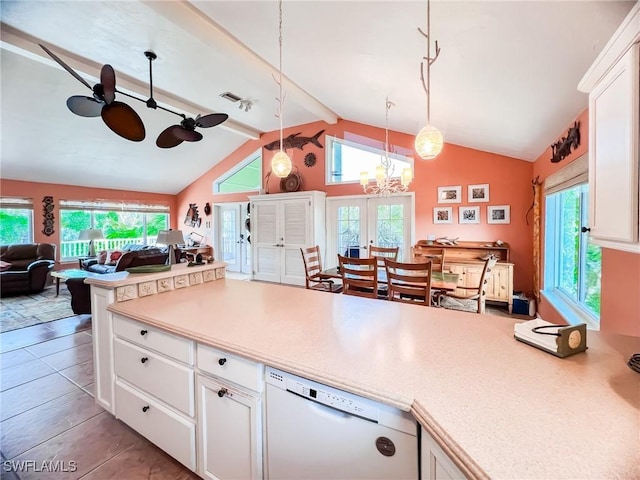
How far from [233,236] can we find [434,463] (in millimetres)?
7236

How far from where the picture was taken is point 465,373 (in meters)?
0.94

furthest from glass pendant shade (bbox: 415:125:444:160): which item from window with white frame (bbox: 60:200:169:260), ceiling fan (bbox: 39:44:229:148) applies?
window with white frame (bbox: 60:200:169:260)

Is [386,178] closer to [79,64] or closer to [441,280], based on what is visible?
[441,280]

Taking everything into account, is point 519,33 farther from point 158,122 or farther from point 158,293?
point 158,122

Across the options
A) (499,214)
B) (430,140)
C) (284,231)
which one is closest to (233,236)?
(284,231)

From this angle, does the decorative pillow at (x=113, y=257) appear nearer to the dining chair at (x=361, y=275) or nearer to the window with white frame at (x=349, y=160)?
the window with white frame at (x=349, y=160)

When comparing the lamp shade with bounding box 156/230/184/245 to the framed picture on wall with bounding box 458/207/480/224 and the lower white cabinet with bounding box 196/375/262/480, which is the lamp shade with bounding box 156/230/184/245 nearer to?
the lower white cabinet with bounding box 196/375/262/480

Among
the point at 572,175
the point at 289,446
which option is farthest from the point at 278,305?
the point at 572,175

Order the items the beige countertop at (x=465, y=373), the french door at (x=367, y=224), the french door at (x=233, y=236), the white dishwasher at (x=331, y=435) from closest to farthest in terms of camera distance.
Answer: the beige countertop at (x=465, y=373) < the white dishwasher at (x=331, y=435) < the french door at (x=367, y=224) < the french door at (x=233, y=236)

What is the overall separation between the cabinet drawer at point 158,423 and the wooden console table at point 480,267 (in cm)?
346

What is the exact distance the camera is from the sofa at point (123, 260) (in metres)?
4.04

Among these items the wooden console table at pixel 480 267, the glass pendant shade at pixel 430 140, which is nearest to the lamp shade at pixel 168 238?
the wooden console table at pixel 480 267

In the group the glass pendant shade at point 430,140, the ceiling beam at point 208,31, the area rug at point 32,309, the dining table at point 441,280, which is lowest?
the area rug at point 32,309

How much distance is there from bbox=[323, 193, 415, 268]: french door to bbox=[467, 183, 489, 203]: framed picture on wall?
917mm
